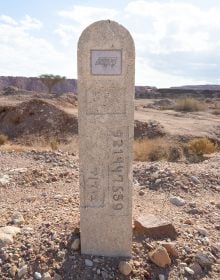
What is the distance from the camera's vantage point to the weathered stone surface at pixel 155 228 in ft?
14.7

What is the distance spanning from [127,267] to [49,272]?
65 cm

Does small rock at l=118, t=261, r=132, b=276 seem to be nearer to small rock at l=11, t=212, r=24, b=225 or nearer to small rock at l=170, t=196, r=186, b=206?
small rock at l=11, t=212, r=24, b=225

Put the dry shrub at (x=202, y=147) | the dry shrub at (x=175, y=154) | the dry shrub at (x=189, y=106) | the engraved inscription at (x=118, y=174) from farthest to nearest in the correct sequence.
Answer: the dry shrub at (x=189, y=106) → the dry shrub at (x=202, y=147) → the dry shrub at (x=175, y=154) → the engraved inscription at (x=118, y=174)

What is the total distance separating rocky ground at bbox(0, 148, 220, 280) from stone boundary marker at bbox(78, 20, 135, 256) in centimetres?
21

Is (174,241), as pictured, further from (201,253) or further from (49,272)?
(49,272)

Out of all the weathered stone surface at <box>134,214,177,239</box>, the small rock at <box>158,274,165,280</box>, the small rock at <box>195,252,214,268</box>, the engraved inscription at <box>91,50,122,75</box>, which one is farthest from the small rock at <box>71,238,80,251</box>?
the engraved inscription at <box>91,50,122,75</box>

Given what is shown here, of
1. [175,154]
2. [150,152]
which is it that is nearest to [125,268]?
[150,152]

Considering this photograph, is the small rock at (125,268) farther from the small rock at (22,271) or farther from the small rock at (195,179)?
the small rock at (195,179)

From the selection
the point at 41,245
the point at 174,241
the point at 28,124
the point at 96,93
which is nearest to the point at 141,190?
the point at 174,241

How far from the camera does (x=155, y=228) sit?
4.48 m

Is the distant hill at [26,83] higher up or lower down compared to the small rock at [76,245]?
lower down

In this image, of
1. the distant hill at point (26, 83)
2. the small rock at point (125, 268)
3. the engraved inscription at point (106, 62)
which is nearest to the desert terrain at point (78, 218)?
the small rock at point (125, 268)

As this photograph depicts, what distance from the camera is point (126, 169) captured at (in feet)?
12.7

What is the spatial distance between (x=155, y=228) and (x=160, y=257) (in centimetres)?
44
